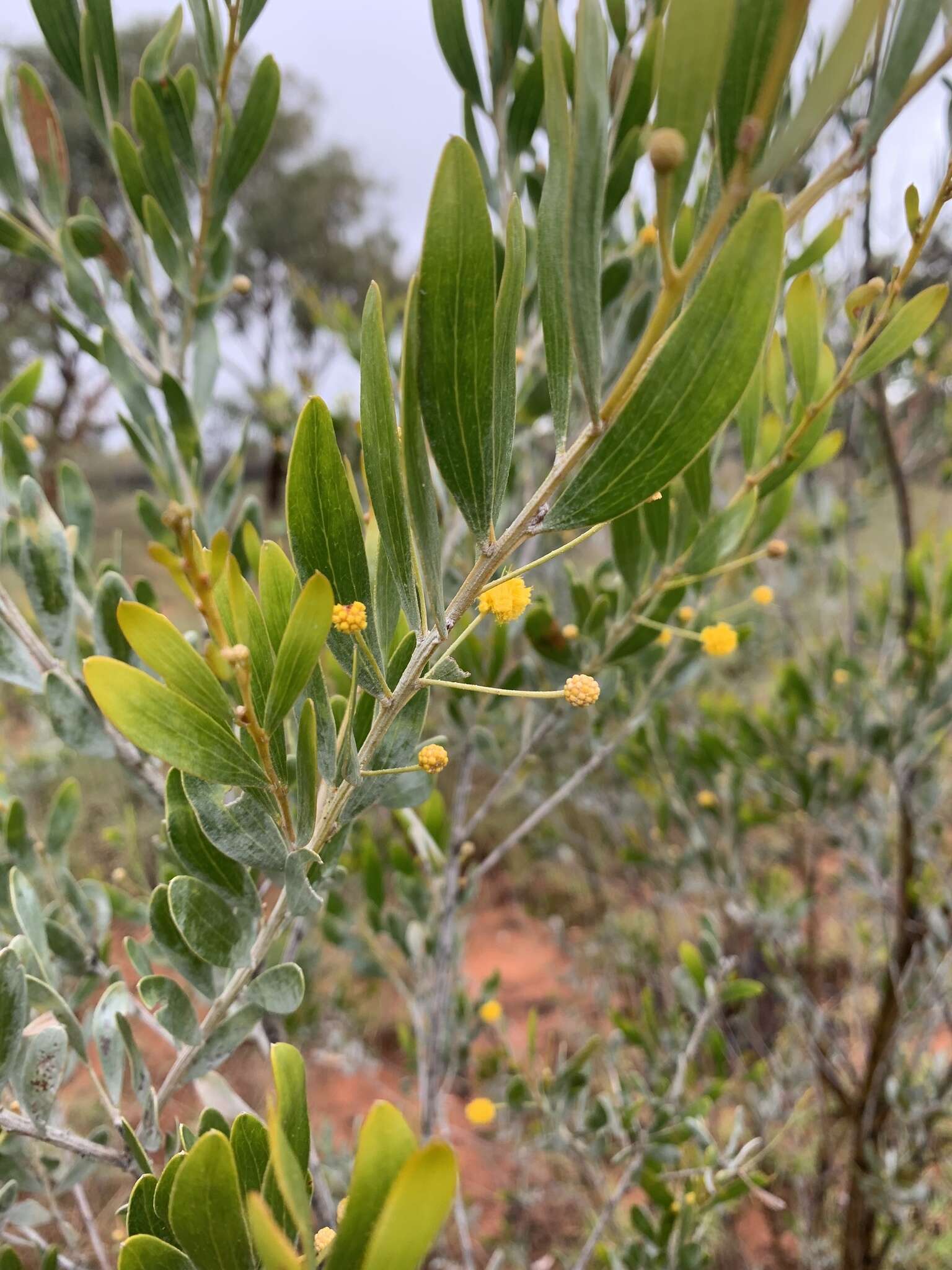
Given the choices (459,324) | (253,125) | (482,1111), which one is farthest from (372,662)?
(482,1111)

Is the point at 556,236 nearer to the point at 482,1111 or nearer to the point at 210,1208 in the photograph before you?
the point at 210,1208

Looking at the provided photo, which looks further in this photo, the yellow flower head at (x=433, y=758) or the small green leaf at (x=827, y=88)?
the yellow flower head at (x=433, y=758)

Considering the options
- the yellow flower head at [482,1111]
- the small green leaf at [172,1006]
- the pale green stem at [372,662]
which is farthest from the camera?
the yellow flower head at [482,1111]

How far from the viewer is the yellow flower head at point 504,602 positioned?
333 mm

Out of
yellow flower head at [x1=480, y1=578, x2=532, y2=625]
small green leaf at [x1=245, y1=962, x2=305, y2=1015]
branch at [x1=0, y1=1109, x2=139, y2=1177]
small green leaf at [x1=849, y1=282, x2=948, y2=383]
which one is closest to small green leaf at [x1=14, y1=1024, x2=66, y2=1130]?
branch at [x1=0, y1=1109, x2=139, y2=1177]

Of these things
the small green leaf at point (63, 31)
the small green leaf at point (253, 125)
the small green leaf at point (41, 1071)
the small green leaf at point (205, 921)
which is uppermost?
the small green leaf at point (63, 31)

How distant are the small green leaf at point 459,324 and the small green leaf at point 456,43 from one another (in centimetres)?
49

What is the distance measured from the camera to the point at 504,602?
34 cm

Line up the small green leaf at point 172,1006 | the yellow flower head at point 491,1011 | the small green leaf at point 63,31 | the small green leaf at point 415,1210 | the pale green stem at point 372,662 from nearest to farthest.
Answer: the small green leaf at point 415,1210 → the pale green stem at point 372,662 → the small green leaf at point 172,1006 → the small green leaf at point 63,31 → the yellow flower head at point 491,1011

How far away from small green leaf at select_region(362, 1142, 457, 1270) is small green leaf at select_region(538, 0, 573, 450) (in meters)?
0.24

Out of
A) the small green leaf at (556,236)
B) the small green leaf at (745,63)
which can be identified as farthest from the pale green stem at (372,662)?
the small green leaf at (745,63)

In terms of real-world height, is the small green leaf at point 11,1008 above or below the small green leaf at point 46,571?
below

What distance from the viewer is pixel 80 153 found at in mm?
7617

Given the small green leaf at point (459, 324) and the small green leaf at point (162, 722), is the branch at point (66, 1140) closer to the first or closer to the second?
the small green leaf at point (162, 722)
